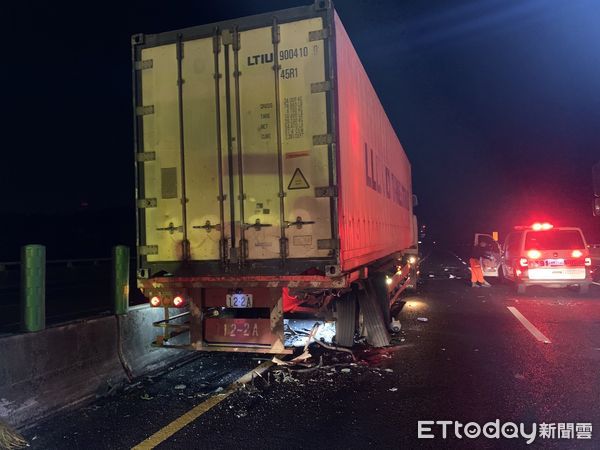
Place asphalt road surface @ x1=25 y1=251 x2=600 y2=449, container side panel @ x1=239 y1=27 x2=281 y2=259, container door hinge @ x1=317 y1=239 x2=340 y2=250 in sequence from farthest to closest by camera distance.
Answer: container side panel @ x1=239 y1=27 x2=281 y2=259, container door hinge @ x1=317 y1=239 x2=340 y2=250, asphalt road surface @ x1=25 y1=251 x2=600 y2=449

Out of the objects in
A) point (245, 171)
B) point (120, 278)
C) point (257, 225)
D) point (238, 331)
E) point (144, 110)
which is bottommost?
point (238, 331)

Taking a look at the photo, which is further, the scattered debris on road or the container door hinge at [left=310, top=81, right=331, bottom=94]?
the container door hinge at [left=310, top=81, right=331, bottom=94]

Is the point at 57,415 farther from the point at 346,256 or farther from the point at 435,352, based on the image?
the point at 435,352

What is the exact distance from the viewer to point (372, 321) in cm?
715

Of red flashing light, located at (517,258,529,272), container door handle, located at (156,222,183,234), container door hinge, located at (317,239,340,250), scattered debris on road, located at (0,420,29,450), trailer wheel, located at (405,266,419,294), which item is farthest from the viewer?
trailer wheel, located at (405,266,419,294)

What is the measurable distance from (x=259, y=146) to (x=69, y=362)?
9.91ft

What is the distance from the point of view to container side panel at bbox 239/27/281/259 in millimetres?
5309

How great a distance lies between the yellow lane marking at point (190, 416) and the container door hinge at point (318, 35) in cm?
391

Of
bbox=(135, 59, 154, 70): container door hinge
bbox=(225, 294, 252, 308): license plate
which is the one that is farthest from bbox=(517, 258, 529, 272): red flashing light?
bbox=(135, 59, 154, 70): container door hinge

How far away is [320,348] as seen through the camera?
23.1ft

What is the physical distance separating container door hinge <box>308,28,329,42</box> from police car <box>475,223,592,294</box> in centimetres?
1008

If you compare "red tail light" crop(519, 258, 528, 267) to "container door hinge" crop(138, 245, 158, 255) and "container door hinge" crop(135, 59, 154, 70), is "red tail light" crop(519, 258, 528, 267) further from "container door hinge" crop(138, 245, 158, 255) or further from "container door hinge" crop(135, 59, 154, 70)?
"container door hinge" crop(135, 59, 154, 70)
